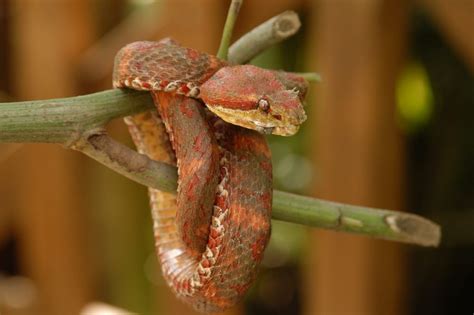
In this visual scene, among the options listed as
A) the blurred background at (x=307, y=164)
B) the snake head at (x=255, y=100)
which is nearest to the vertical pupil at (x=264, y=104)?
the snake head at (x=255, y=100)

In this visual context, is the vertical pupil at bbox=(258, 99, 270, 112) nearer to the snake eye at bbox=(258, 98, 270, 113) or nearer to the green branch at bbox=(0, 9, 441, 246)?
the snake eye at bbox=(258, 98, 270, 113)

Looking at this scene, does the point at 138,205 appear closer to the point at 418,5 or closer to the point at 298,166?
the point at 298,166

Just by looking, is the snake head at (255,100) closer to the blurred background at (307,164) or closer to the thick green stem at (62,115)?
the thick green stem at (62,115)

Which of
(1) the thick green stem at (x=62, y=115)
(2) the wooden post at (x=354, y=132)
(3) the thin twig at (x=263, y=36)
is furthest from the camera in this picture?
(2) the wooden post at (x=354, y=132)

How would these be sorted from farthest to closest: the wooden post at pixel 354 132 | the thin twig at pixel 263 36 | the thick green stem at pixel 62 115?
the wooden post at pixel 354 132
the thin twig at pixel 263 36
the thick green stem at pixel 62 115

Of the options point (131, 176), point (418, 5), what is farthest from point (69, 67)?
point (131, 176)

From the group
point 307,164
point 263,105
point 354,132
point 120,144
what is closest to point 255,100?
point 263,105

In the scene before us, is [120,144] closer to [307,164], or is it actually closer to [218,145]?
[218,145]

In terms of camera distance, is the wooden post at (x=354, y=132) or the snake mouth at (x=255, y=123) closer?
the snake mouth at (x=255, y=123)
